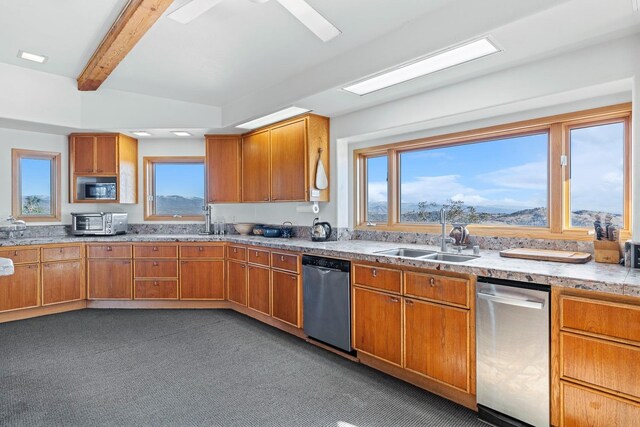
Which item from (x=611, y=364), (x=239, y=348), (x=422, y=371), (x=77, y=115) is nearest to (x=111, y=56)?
(x=77, y=115)

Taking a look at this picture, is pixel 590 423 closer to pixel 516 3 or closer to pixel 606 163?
pixel 606 163

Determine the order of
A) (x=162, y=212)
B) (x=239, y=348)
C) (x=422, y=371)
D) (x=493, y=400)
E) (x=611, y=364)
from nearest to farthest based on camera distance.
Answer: (x=611, y=364) → (x=493, y=400) → (x=422, y=371) → (x=239, y=348) → (x=162, y=212)

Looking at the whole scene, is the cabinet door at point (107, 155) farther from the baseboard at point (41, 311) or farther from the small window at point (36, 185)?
the baseboard at point (41, 311)

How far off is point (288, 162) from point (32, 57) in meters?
2.76

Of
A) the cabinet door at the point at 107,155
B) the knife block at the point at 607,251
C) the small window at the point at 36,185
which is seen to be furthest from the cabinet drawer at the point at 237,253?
the knife block at the point at 607,251

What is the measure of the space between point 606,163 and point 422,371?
6.42 feet

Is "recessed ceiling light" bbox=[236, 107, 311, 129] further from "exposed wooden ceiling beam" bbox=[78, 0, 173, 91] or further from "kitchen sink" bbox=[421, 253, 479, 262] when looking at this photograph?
"kitchen sink" bbox=[421, 253, 479, 262]

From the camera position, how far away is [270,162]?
4.26 m

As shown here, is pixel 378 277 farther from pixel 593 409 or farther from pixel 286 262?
pixel 593 409

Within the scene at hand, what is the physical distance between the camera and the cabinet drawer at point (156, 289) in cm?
437

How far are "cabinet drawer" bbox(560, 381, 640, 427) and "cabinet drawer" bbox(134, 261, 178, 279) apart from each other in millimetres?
4052

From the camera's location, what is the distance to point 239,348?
10.3 ft

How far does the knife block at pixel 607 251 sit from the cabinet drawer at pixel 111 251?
186 inches

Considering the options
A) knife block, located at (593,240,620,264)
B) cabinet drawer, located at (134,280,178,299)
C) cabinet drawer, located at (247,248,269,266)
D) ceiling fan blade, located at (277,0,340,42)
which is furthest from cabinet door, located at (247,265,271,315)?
knife block, located at (593,240,620,264)
